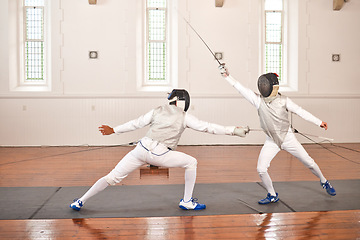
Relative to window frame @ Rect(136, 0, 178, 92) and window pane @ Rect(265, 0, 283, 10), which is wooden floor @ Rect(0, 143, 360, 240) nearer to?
window frame @ Rect(136, 0, 178, 92)

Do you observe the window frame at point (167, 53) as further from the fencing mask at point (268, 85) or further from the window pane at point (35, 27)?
the fencing mask at point (268, 85)

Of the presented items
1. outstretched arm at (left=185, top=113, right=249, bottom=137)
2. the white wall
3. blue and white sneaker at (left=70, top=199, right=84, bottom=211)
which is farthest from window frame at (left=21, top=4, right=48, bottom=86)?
outstretched arm at (left=185, top=113, right=249, bottom=137)

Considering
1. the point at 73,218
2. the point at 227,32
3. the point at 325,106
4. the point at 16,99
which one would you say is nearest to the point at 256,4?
the point at 227,32

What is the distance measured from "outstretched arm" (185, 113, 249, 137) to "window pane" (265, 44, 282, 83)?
5.58 m

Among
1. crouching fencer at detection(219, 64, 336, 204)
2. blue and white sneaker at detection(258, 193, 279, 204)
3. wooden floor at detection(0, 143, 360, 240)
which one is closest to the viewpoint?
wooden floor at detection(0, 143, 360, 240)

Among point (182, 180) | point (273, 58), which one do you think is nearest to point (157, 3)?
point (273, 58)

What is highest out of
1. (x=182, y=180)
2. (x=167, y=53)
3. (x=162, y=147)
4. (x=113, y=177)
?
(x=167, y=53)

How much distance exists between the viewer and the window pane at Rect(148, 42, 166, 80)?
8.16 m

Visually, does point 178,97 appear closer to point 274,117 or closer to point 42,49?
point 274,117

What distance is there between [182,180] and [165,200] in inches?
38.0

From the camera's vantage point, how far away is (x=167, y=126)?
313 cm

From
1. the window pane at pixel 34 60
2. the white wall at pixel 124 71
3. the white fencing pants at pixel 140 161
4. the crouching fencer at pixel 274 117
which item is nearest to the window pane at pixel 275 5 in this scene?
the white wall at pixel 124 71

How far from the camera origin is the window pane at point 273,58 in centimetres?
835

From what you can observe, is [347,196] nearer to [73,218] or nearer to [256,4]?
[73,218]
